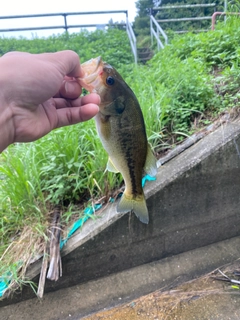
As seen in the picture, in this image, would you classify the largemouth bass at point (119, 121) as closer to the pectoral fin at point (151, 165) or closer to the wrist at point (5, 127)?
the pectoral fin at point (151, 165)

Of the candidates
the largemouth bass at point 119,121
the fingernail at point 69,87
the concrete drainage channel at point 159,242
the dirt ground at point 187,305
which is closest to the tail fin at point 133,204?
the largemouth bass at point 119,121

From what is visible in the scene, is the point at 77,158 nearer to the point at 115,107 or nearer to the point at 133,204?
the point at 133,204

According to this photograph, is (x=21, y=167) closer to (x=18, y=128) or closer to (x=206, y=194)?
(x=18, y=128)

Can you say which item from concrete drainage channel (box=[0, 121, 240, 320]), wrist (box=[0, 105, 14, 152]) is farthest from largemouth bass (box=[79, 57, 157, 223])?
concrete drainage channel (box=[0, 121, 240, 320])

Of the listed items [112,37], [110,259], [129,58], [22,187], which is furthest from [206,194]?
[112,37]

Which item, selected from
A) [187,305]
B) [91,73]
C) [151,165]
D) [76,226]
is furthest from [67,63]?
[187,305]

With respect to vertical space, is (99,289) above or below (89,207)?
below

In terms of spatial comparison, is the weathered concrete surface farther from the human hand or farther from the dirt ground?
the human hand
